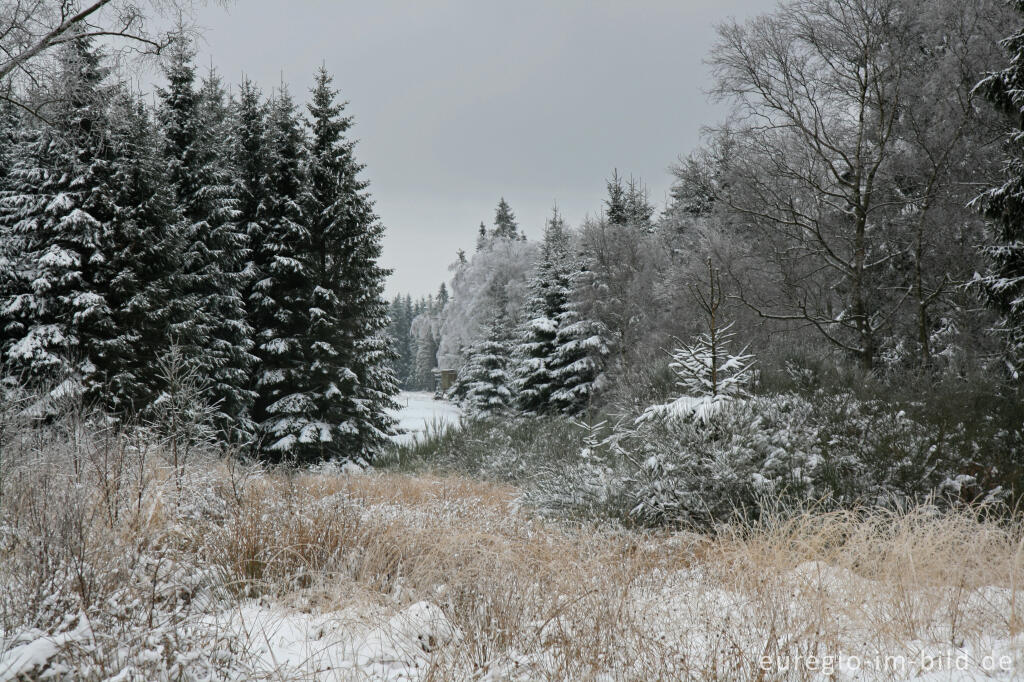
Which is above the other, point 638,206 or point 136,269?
point 638,206

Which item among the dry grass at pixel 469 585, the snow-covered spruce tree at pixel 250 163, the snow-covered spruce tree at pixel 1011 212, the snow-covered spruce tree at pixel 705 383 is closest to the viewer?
the dry grass at pixel 469 585

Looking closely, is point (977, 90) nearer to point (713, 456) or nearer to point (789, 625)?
point (713, 456)

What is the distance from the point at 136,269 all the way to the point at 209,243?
239 cm

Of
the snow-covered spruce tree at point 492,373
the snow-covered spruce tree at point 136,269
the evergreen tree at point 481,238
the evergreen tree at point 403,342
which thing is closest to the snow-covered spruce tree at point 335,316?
the snow-covered spruce tree at point 136,269

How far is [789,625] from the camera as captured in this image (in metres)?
3.16

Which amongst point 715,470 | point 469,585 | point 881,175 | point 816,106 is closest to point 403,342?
point 881,175

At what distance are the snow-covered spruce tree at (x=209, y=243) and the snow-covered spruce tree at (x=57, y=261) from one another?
6.44 feet

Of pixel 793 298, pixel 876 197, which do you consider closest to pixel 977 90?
pixel 876 197

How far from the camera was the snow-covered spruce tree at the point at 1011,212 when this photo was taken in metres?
7.79

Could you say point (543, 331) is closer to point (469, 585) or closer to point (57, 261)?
point (57, 261)

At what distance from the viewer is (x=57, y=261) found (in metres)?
13.4

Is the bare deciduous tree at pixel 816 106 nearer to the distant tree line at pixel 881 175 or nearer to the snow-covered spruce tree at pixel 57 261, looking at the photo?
the distant tree line at pixel 881 175

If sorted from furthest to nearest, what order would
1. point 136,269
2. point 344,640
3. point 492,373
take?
point 492,373 < point 136,269 < point 344,640

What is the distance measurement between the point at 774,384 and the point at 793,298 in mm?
6930
